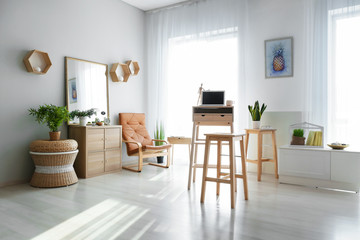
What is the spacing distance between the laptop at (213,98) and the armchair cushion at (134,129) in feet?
5.21

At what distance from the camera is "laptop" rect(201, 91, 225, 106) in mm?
3633

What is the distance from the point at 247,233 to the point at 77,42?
382 centimetres

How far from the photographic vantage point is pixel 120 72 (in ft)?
16.8

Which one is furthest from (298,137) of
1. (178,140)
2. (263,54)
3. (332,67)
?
(178,140)

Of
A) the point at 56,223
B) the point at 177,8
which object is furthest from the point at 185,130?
the point at 56,223

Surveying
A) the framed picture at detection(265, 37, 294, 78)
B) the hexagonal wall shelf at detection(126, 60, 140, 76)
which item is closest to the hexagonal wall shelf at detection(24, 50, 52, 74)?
the hexagonal wall shelf at detection(126, 60, 140, 76)

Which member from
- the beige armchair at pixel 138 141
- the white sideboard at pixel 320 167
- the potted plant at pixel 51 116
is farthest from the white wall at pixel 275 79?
the potted plant at pixel 51 116

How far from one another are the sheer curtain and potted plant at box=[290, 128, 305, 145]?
1.22ft

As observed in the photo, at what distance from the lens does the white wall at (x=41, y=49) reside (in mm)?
3592

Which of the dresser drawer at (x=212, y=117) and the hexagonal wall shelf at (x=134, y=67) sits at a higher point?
the hexagonal wall shelf at (x=134, y=67)

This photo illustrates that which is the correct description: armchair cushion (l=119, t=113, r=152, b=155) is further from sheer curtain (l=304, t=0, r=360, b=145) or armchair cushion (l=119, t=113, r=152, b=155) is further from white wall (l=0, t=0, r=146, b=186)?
sheer curtain (l=304, t=0, r=360, b=145)

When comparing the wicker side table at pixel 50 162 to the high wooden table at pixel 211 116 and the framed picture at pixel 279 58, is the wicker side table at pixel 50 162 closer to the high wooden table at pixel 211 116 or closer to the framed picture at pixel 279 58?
the high wooden table at pixel 211 116

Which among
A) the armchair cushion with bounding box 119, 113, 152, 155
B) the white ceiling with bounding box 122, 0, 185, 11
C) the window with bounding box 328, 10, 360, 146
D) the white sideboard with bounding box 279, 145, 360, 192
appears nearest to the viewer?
the white sideboard with bounding box 279, 145, 360, 192

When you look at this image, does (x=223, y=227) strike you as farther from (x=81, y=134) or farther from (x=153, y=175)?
(x=81, y=134)
